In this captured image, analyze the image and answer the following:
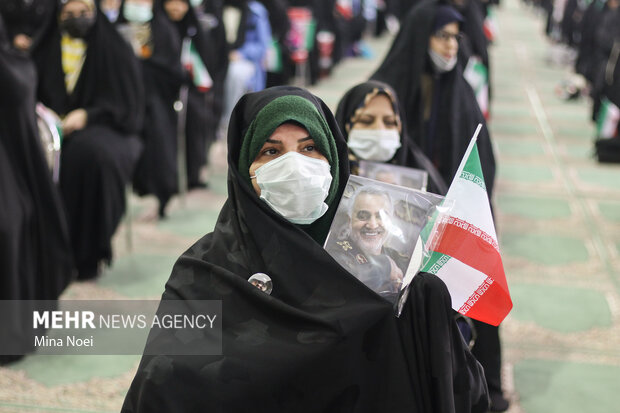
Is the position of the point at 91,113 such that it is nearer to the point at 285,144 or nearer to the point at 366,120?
the point at 366,120

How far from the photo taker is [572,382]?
155 inches

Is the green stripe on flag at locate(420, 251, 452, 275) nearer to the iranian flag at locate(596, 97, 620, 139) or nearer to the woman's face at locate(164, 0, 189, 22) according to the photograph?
the iranian flag at locate(596, 97, 620, 139)

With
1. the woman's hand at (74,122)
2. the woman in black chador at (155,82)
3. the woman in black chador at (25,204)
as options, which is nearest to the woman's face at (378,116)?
the woman in black chador at (25,204)

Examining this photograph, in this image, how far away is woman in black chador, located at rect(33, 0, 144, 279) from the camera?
189 inches

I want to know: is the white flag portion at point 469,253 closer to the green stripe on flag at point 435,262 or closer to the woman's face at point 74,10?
the green stripe on flag at point 435,262

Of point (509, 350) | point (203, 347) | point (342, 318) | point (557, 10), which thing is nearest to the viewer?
point (342, 318)

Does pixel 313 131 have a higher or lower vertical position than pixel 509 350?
higher

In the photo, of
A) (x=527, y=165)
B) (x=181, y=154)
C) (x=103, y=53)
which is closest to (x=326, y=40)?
(x=527, y=165)

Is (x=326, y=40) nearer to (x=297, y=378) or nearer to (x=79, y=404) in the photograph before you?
(x=79, y=404)

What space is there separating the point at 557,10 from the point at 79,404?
1571 cm

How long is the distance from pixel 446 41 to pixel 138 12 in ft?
9.72

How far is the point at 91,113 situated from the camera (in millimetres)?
4887

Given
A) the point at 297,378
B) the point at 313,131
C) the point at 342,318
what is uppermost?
the point at 313,131

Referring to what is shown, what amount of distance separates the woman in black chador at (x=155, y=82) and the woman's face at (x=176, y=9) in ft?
0.42
